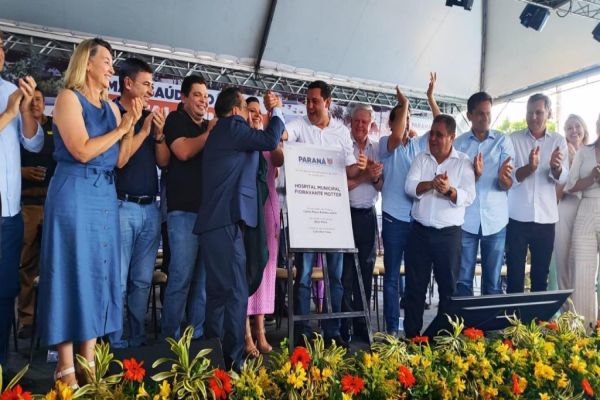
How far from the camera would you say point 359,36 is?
21.4 feet

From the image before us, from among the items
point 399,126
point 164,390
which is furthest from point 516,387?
point 399,126

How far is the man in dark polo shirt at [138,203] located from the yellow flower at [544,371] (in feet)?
6.70

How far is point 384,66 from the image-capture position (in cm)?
681

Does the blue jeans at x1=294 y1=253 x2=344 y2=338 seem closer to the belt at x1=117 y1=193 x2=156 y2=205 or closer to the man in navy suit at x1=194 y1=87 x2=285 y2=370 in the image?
the man in navy suit at x1=194 y1=87 x2=285 y2=370

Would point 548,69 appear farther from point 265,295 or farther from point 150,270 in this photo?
point 150,270

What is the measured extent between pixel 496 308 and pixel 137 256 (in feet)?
6.44

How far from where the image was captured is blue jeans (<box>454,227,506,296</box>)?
3.45 m

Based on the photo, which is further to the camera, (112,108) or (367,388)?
(112,108)

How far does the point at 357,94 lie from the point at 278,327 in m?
3.99

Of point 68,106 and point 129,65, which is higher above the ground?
point 129,65

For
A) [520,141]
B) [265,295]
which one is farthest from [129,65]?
[520,141]

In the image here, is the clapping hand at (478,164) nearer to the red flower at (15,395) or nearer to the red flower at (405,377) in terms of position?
the red flower at (405,377)

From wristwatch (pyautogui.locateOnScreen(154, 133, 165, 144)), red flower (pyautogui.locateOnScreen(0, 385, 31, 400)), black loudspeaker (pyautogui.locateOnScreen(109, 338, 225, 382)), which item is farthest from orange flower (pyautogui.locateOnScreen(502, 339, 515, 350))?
wristwatch (pyautogui.locateOnScreen(154, 133, 165, 144))

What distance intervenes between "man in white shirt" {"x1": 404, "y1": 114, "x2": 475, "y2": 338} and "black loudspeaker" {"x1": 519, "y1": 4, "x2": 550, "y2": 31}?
4243mm
